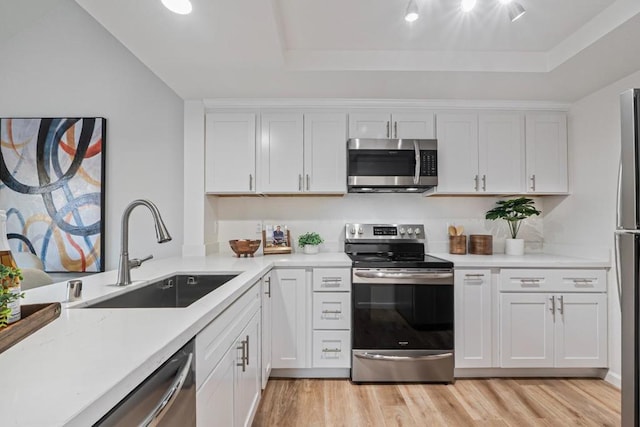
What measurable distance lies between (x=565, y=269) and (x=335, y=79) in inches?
88.9

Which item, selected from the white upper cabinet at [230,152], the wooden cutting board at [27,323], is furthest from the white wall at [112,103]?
the wooden cutting board at [27,323]

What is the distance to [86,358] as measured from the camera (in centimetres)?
65

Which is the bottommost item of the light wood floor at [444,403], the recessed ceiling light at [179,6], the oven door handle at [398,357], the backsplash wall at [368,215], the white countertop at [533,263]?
the light wood floor at [444,403]

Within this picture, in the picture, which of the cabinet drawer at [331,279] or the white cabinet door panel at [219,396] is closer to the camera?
the white cabinet door panel at [219,396]

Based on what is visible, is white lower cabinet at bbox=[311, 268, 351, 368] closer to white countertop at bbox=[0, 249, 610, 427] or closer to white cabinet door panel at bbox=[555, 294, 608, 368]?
white countertop at bbox=[0, 249, 610, 427]

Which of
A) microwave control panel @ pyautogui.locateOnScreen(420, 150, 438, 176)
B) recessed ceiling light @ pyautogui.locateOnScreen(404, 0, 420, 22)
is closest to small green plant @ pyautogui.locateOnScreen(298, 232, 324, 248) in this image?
microwave control panel @ pyautogui.locateOnScreen(420, 150, 438, 176)

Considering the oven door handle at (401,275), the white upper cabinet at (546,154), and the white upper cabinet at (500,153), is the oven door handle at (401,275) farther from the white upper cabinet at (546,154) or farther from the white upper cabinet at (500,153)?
the white upper cabinet at (546,154)

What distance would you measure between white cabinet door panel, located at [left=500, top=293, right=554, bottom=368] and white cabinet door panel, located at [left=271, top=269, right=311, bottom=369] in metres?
1.51

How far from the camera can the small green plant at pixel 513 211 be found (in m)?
2.73

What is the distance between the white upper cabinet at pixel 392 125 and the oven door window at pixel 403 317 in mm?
1287

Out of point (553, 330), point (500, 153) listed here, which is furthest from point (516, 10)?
point (553, 330)

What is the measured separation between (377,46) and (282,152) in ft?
3.66

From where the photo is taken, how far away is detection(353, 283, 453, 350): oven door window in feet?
7.79

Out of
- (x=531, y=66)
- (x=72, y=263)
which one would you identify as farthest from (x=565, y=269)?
(x=72, y=263)
